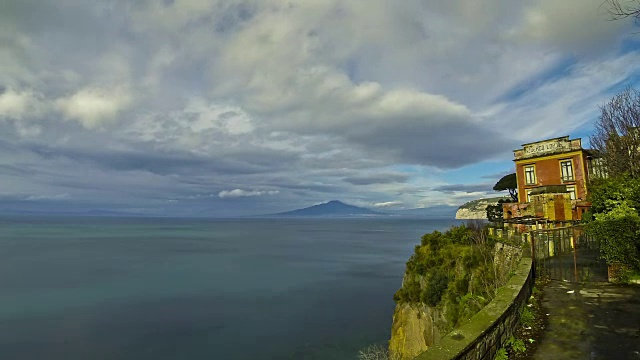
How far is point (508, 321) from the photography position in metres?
7.26

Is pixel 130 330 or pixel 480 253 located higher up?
pixel 480 253

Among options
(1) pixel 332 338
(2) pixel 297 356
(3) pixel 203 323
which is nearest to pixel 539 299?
(2) pixel 297 356

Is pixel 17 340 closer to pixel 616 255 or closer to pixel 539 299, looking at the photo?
pixel 539 299

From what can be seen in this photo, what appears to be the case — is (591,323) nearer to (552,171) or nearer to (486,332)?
(486,332)

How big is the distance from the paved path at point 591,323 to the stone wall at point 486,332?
26.5 inches

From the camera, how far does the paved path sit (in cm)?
646

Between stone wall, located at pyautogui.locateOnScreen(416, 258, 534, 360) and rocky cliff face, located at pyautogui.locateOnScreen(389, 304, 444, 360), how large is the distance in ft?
44.2

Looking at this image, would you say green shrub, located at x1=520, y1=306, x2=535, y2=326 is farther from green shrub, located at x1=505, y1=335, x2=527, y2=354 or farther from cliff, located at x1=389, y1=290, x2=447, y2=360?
cliff, located at x1=389, y1=290, x2=447, y2=360

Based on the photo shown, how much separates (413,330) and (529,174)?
30.0m

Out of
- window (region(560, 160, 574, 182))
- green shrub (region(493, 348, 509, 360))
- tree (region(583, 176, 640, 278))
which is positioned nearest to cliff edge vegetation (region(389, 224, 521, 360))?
tree (region(583, 176, 640, 278))

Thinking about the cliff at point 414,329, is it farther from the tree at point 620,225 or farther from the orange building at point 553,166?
the orange building at point 553,166

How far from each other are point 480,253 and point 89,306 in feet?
169

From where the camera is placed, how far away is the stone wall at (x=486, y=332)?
5367 mm

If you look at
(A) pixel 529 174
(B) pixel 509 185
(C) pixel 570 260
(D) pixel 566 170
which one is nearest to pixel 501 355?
(C) pixel 570 260
